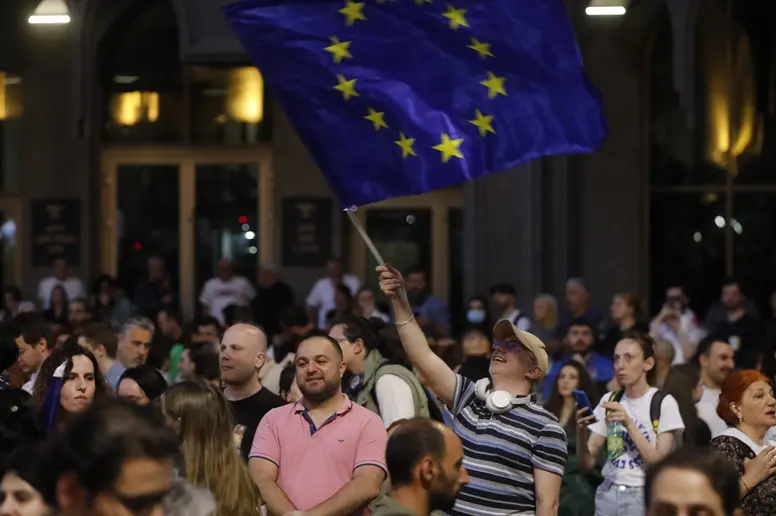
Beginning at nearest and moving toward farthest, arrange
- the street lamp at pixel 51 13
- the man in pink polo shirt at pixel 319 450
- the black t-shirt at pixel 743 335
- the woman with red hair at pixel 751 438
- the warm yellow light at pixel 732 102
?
the man in pink polo shirt at pixel 319 450 < the woman with red hair at pixel 751 438 < the black t-shirt at pixel 743 335 < the street lamp at pixel 51 13 < the warm yellow light at pixel 732 102

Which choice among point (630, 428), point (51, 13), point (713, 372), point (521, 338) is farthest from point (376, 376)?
point (51, 13)

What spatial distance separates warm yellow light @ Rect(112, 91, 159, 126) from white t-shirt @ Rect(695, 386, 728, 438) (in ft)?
43.3

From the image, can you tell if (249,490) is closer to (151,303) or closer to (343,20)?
(343,20)

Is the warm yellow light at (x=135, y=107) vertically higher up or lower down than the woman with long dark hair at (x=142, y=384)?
higher up

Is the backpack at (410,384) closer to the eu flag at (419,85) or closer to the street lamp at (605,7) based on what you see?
the eu flag at (419,85)

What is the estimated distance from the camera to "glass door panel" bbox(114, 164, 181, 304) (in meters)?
23.1

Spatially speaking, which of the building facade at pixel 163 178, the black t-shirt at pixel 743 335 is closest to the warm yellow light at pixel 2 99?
the building facade at pixel 163 178

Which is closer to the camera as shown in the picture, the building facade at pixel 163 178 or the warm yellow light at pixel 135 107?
the building facade at pixel 163 178

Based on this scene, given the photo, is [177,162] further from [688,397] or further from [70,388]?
[70,388]

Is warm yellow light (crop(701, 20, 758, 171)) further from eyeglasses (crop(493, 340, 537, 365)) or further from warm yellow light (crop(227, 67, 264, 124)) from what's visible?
eyeglasses (crop(493, 340, 537, 365))

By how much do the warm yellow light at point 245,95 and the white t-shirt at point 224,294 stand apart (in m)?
2.84

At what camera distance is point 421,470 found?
508 centimetres

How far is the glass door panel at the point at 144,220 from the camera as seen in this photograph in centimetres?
2308

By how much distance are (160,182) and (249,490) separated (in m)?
16.9
